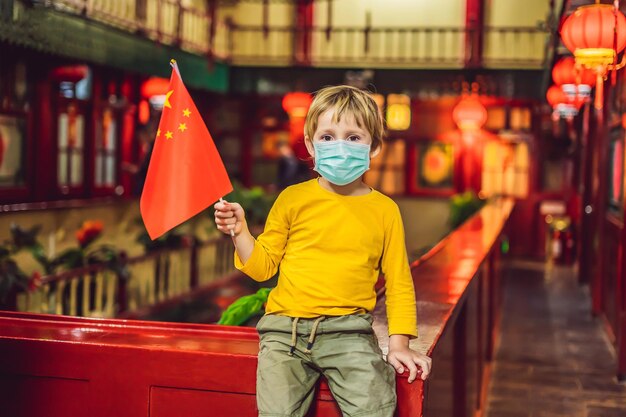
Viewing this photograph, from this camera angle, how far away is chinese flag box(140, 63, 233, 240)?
249 cm

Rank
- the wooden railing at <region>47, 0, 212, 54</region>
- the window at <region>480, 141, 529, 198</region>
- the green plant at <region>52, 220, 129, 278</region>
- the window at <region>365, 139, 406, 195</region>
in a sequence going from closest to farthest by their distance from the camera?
the green plant at <region>52, 220, 129, 278</region>
the wooden railing at <region>47, 0, 212, 54</region>
the window at <region>480, 141, 529, 198</region>
the window at <region>365, 139, 406, 195</region>

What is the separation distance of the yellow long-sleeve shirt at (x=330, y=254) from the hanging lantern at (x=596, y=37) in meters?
4.27

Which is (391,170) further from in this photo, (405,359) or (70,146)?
(405,359)

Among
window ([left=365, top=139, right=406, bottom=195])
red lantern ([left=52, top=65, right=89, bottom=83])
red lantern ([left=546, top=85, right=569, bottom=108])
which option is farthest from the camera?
window ([left=365, top=139, right=406, bottom=195])

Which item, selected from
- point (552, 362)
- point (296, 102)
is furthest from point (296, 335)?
point (296, 102)

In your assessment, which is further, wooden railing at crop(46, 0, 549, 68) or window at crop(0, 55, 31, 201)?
wooden railing at crop(46, 0, 549, 68)

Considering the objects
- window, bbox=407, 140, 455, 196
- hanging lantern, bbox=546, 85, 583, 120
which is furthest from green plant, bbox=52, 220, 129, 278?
window, bbox=407, 140, 455, 196

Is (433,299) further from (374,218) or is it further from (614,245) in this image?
(614,245)

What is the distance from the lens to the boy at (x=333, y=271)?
233 centimetres

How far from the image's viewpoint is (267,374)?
7.68 feet

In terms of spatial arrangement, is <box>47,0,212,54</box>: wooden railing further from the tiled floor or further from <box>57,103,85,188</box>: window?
the tiled floor

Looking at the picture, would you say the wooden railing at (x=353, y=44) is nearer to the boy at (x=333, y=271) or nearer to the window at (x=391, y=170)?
the window at (x=391, y=170)

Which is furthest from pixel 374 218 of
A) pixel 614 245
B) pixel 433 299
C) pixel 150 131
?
pixel 150 131

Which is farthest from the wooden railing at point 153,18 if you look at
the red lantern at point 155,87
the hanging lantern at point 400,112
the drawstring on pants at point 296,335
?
the drawstring on pants at point 296,335
